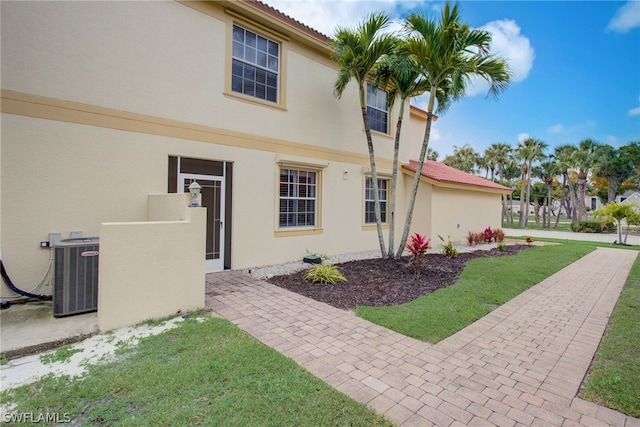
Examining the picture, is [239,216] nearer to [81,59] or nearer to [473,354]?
[81,59]

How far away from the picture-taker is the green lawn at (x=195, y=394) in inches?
107

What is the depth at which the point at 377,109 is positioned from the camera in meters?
12.6

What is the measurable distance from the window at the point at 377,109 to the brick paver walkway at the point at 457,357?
8.40 m

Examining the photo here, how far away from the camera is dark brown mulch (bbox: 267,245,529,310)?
255 inches

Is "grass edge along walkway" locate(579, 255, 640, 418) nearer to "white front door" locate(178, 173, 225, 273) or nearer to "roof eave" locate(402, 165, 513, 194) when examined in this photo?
"white front door" locate(178, 173, 225, 273)

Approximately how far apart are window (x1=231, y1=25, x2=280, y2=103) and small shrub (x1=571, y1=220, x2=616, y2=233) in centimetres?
3374

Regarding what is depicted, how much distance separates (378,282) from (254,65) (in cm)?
702

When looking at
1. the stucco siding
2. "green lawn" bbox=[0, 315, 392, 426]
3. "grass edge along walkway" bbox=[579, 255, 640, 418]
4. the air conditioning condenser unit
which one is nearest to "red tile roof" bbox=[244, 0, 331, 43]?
the air conditioning condenser unit

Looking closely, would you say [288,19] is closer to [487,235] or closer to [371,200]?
[371,200]

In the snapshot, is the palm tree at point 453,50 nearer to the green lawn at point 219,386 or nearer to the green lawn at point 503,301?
the green lawn at point 503,301

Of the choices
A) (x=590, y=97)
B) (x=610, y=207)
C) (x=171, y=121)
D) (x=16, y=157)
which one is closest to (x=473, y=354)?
(x=171, y=121)

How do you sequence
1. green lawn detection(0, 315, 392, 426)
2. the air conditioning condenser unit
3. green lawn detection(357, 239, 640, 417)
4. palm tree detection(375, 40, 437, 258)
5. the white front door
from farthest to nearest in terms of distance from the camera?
palm tree detection(375, 40, 437, 258) < the white front door < the air conditioning condenser unit < green lawn detection(357, 239, 640, 417) < green lawn detection(0, 315, 392, 426)

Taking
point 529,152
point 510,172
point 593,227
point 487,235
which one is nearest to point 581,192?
point 529,152

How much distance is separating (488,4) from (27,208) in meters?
14.4
